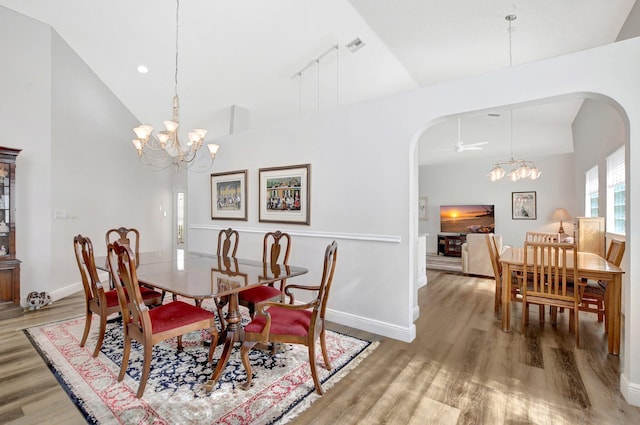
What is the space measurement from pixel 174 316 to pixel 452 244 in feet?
26.1

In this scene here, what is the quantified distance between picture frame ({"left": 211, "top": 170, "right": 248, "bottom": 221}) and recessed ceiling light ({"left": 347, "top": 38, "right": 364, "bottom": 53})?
215 cm

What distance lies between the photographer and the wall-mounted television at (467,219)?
8.44 metres

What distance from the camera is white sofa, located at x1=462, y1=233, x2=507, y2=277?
235 inches

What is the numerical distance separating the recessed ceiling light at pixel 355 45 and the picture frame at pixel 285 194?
64.2 inches

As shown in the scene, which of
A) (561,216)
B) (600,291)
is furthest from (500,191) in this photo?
(600,291)

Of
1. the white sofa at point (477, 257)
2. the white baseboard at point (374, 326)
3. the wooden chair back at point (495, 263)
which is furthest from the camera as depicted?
Result: the white sofa at point (477, 257)

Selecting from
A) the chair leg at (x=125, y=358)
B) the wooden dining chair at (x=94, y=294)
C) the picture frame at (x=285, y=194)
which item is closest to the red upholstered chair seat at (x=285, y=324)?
the chair leg at (x=125, y=358)

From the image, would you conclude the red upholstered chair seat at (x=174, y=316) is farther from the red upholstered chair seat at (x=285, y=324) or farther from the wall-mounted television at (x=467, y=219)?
the wall-mounted television at (x=467, y=219)

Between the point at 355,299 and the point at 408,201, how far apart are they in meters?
1.22

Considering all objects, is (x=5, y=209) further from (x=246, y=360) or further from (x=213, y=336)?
(x=246, y=360)

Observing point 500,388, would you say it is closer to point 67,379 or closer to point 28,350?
point 67,379

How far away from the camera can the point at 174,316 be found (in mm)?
2307

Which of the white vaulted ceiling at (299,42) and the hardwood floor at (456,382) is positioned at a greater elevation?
the white vaulted ceiling at (299,42)

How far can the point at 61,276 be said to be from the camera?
4559mm
